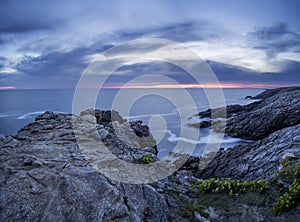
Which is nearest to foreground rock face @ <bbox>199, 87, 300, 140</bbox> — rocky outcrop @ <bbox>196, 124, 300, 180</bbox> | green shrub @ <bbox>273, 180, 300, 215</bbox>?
rocky outcrop @ <bbox>196, 124, 300, 180</bbox>

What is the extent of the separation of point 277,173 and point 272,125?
2181cm

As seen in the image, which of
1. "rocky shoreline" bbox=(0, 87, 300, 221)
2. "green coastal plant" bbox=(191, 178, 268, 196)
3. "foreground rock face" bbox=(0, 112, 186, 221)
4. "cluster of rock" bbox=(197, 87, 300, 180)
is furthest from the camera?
"cluster of rock" bbox=(197, 87, 300, 180)

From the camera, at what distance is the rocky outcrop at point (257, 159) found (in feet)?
44.6

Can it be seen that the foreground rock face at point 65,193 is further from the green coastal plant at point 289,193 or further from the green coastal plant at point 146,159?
the green coastal plant at point 289,193

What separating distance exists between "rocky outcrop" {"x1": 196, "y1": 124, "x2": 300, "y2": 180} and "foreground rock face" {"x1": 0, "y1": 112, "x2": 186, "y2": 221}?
706 cm

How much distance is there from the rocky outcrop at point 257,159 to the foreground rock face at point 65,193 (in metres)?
7.06

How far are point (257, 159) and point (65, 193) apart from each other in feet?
42.8

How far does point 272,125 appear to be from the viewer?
97.6ft

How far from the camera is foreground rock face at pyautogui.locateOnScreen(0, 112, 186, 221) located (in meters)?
7.50

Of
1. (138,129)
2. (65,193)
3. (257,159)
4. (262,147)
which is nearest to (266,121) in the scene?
(262,147)

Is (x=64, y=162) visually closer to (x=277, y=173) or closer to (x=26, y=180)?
(x=26, y=180)

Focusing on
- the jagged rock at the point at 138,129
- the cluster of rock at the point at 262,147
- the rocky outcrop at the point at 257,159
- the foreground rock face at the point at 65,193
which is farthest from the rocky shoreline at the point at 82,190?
the jagged rock at the point at 138,129

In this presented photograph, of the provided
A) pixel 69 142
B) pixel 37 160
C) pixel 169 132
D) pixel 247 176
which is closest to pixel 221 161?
pixel 247 176

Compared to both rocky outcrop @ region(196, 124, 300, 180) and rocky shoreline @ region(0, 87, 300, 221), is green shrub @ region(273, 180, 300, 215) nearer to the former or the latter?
rocky shoreline @ region(0, 87, 300, 221)
